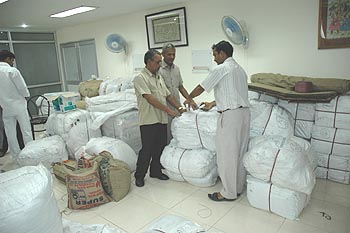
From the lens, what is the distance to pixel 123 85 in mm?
4789

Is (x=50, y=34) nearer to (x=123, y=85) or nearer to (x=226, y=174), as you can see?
(x=123, y=85)

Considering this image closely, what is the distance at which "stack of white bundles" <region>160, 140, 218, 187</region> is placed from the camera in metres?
2.69

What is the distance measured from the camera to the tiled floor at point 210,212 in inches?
82.7

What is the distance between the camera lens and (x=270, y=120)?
283 cm

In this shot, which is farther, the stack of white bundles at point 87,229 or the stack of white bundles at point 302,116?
the stack of white bundles at point 302,116

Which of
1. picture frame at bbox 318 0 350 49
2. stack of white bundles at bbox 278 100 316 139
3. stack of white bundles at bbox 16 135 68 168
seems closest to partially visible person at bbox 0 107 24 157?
stack of white bundles at bbox 16 135 68 168

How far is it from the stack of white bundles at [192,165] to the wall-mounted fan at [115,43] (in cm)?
301

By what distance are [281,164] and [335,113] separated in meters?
1.02

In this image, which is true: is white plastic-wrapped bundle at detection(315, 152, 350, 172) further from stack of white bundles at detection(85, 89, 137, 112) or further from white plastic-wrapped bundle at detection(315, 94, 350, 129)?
stack of white bundles at detection(85, 89, 137, 112)

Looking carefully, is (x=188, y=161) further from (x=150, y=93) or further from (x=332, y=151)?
(x=332, y=151)

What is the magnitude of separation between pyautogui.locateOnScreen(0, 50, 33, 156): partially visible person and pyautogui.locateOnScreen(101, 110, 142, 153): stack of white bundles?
3.67ft

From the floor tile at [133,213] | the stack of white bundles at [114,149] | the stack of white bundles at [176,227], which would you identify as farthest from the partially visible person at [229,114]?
the stack of white bundles at [114,149]

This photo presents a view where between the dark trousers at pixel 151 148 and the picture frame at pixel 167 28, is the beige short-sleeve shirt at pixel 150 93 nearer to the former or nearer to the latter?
the dark trousers at pixel 151 148

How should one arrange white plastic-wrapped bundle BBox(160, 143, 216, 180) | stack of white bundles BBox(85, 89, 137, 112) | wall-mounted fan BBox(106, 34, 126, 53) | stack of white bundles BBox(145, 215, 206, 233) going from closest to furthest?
1. stack of white bundles BBox(145, 215, 206, 233)
2. white plastic-wrapped bundle BBox(160, 143, 216, 180)
3. stack of white bundles BBox(85, 89, 137, 112)
4. wall-mounted fan BBox(106, 34, 126, 53)
